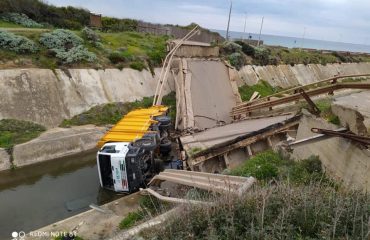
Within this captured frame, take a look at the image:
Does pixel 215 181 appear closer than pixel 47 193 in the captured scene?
Yes

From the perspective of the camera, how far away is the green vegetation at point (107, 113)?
16616 millimetres

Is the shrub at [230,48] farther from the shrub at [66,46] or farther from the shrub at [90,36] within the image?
the shrub at [66,46]

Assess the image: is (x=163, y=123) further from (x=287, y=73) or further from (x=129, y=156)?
(x=287, y=73)

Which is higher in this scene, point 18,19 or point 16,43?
point 18,19

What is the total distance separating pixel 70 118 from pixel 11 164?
4.05 meters

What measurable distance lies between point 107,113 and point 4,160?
5873 millimetres

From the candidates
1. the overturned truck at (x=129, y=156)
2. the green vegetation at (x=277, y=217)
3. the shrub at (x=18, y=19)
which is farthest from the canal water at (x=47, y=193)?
the shrub at (x=18, y=19)

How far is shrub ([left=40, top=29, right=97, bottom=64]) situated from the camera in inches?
732

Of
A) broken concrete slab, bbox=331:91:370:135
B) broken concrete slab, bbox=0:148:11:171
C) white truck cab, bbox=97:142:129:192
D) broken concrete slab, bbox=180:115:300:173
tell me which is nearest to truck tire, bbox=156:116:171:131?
broken concrete slab, bbox=180:115:300:173

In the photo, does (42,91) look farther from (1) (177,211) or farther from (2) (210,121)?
(1) (177,211)

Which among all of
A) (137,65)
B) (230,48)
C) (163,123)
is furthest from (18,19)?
(163,123)

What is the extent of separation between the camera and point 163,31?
3472 centimetres

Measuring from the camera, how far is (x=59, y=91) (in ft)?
55.6

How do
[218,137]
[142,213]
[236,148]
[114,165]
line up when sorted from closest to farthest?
[142,213] < [114,165] < [236,148] < [218,137]
